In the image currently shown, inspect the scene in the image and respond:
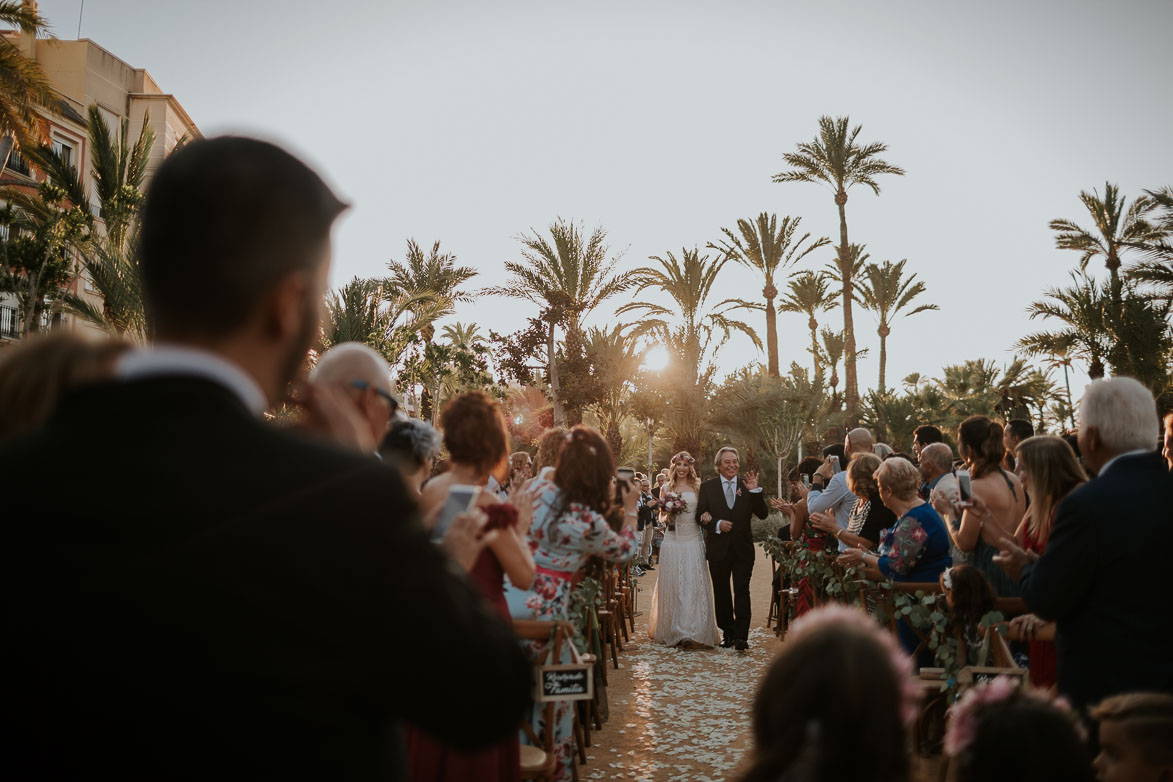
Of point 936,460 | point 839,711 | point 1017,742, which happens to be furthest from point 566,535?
point 936,460

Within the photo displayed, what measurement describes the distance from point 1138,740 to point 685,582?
824 centimetres

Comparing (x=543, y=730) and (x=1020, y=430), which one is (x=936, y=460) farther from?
(x=543, y=730)

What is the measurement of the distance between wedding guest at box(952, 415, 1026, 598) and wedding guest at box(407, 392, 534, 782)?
123 inches

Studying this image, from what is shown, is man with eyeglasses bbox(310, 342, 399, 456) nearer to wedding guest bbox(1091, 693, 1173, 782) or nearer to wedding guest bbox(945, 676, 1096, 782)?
wedding guest bbox(945, 676, 1096, 782)

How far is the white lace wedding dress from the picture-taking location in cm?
1066

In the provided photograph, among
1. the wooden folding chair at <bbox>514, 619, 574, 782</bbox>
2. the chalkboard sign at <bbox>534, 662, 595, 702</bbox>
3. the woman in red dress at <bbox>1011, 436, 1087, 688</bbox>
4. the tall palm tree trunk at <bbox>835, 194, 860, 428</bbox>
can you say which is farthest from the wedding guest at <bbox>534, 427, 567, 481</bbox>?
the tall palm tree trunk at <bbox>835, 194, 860, 428</bbox>

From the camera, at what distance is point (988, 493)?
5621 mm

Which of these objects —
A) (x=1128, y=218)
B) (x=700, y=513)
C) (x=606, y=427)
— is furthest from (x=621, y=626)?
(x=1128, y=218)

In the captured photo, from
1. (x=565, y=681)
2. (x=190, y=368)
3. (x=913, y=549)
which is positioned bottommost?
(x=565, y=681)

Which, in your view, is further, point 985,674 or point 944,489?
point 944,489

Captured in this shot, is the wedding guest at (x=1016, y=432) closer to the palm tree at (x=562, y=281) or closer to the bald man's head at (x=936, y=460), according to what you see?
the bald man's head at (x=936, y=460)

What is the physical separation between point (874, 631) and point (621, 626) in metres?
9.59

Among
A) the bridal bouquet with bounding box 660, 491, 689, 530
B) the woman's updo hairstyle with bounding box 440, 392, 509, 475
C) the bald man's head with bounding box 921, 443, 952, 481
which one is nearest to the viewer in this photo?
the woman's updo hairstyle with bounding box 440, 392, 509, 475

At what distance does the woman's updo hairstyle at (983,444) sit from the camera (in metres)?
5.66
